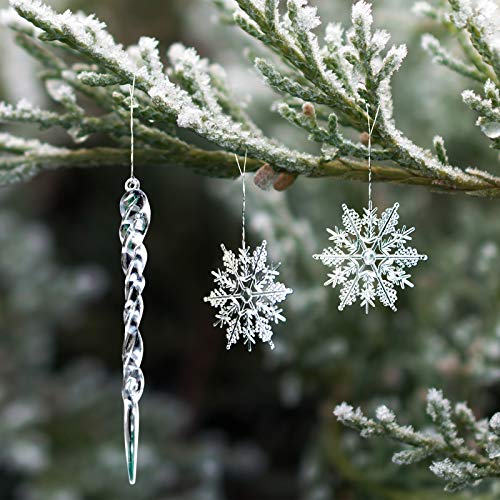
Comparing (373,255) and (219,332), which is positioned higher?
(373,255)

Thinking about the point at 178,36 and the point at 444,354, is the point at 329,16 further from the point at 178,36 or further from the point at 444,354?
the point at 444,354

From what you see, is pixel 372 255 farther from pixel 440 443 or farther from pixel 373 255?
pixel 440 443

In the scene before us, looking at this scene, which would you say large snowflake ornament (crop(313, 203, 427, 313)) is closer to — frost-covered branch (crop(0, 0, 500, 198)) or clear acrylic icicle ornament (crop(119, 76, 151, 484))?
frost-covered branch (crop(0, 0, 500, 198))

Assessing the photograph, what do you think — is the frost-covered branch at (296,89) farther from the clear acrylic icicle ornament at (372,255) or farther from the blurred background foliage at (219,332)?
the blurred background foliage at (219,332)

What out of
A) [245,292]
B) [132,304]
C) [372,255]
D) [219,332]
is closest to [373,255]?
[372,255]

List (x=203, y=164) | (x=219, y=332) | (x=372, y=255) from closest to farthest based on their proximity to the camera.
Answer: (x=372, y=255)
(x=203, y=164)
(x=219, y=332)

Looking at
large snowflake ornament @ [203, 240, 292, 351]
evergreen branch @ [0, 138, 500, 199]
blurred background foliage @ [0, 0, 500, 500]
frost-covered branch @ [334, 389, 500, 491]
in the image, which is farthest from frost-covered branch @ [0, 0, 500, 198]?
blurred background foliage @ [0, 0, 500, 500]

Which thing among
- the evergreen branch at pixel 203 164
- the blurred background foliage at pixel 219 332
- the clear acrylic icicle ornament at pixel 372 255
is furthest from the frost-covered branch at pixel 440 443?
the blurred background foliage at pixel 219 332
